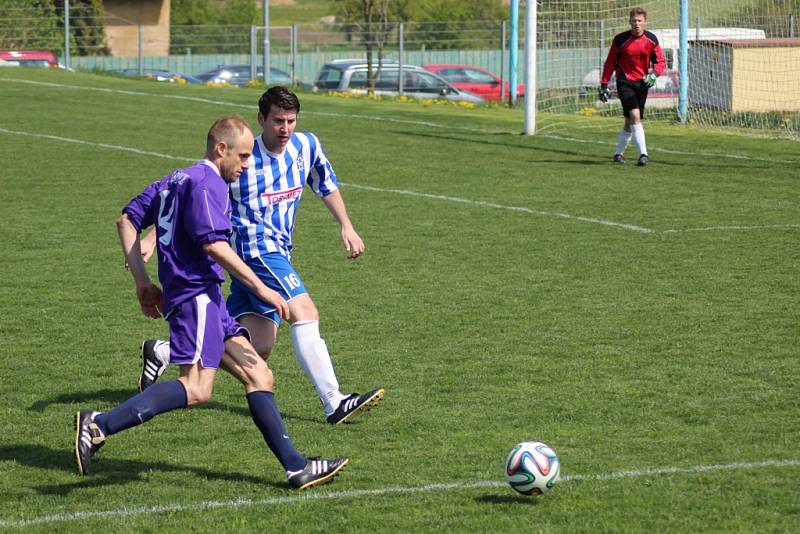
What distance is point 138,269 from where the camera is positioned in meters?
5.87

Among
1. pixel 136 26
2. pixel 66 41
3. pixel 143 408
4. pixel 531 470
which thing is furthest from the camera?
pixel 136 26

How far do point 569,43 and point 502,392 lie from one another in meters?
17.0

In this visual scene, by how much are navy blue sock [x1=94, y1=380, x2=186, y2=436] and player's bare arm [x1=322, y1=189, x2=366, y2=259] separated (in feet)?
5.32

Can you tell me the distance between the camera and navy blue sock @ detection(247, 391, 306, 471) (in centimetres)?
579

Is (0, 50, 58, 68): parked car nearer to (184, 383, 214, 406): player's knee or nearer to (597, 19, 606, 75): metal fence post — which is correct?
(597, 19, 606, 75): metal fence post

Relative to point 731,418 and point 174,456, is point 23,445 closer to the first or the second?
point 174,456

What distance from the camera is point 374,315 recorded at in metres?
9.61

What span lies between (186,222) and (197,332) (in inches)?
19.6

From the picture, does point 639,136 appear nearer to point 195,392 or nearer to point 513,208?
point 513,208

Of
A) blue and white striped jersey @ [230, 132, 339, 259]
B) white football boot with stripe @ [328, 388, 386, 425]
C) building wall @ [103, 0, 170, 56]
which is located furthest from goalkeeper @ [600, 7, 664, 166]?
building wall @ [103, 0, 170, 56]

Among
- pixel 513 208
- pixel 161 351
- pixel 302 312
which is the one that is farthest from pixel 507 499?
pixel 513 208

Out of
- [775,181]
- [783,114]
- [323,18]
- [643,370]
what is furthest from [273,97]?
[323,18]

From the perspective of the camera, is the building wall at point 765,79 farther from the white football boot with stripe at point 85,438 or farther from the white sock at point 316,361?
the white football boot with stripe at point 85,438

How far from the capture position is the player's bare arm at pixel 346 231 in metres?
7.21
